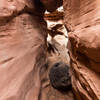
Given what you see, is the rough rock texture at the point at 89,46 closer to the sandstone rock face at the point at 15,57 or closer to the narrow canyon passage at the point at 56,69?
the narrow canyon passage at the point at 56,69

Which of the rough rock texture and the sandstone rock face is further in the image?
the sandstone rock face

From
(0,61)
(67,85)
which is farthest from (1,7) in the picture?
(67,85)

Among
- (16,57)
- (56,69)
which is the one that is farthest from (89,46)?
(56,69)

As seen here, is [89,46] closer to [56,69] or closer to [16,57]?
[16,57]

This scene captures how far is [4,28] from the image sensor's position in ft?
4.76

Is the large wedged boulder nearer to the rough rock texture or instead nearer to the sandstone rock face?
the sandstone rock face

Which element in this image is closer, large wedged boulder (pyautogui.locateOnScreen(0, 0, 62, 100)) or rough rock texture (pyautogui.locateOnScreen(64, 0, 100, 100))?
rough rock texture (pyautogui.locateOnScreen(64, 0, 100, 100))

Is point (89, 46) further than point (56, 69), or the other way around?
point (56, 69)

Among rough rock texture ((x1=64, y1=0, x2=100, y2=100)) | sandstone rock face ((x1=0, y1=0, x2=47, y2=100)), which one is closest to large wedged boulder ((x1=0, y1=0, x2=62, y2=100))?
sandstone rock face ((x1=0, y1=0, x2=47, y2=100))

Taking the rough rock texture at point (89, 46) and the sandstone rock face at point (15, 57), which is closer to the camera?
the rough rock texture at point (89, 46)

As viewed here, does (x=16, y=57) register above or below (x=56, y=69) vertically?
above

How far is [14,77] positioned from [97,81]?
3.16 feet

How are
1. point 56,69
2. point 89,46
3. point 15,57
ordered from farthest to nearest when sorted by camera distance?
point 56,69
point 15,57
point 89,46

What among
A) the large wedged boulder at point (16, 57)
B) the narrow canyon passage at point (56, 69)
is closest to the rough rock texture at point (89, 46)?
the narrow canyon passage at point (56, 69)
